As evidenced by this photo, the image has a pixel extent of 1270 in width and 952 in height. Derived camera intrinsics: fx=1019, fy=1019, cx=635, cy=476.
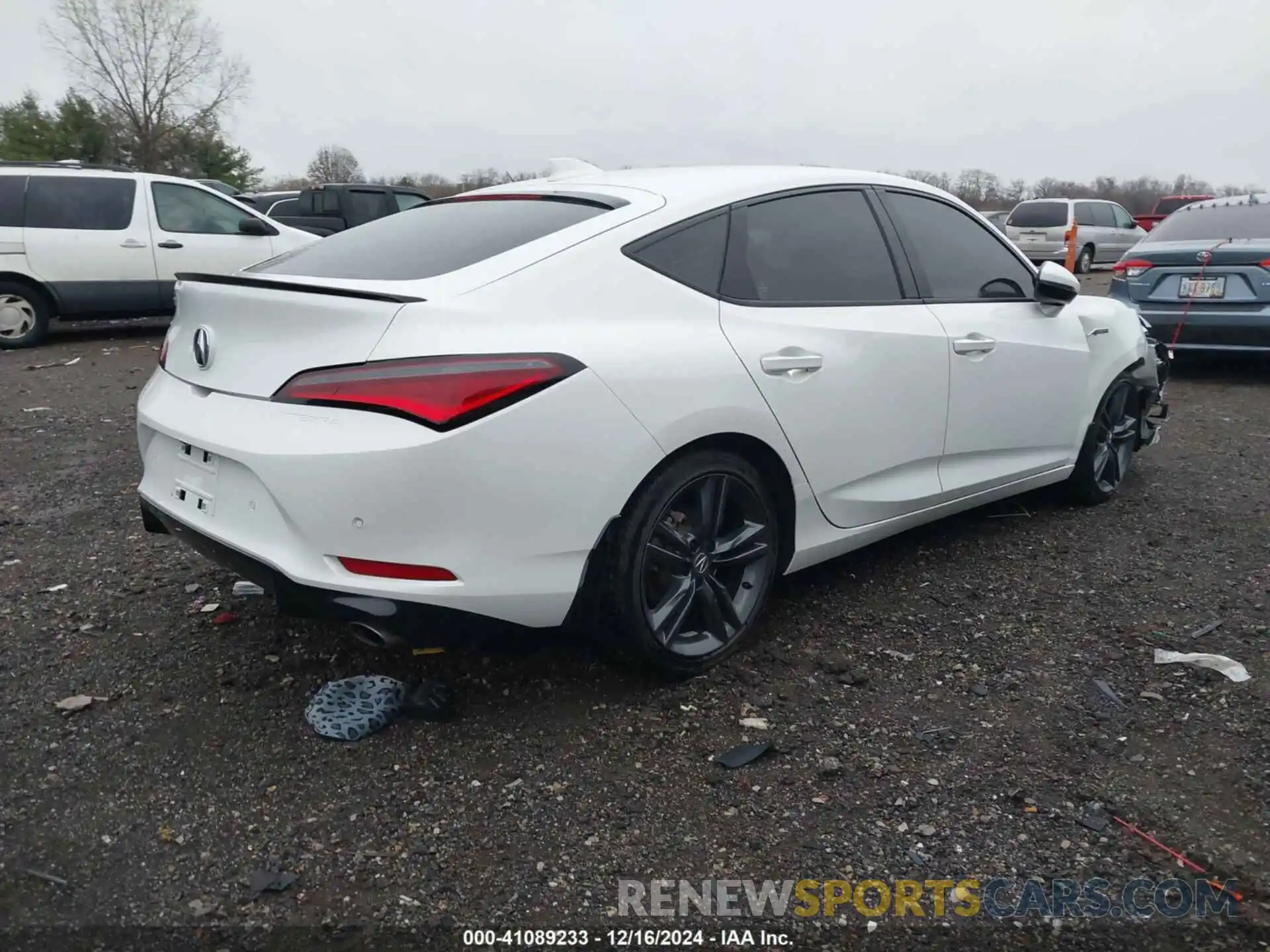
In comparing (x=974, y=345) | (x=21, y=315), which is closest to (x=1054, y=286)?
(x=974, y=345)

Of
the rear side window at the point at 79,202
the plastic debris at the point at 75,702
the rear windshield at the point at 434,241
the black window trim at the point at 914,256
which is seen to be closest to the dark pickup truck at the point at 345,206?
the rear side window at the point at 79,202

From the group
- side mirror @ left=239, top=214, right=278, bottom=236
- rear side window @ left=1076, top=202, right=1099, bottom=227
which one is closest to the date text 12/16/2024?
side mirror @ left=239, top=214, right=278, bottom=236

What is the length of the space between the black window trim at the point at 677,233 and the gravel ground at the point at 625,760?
111 cm

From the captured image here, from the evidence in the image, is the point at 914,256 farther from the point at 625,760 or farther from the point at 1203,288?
the point at 1203,288

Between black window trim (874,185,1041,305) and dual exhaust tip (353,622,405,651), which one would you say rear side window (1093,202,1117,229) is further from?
dual exhaust tip (353,622,405,651)

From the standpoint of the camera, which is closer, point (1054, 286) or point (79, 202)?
point (1054, 286)

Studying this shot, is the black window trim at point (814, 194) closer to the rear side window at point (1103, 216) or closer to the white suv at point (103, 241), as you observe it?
the white suv at point (103, 241)

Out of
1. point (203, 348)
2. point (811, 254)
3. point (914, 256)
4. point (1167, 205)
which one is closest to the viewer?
point (203, 348)

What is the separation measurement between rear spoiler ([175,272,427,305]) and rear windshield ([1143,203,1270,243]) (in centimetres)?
771

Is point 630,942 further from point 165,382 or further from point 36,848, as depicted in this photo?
point 165,382

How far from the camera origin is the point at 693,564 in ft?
10.0

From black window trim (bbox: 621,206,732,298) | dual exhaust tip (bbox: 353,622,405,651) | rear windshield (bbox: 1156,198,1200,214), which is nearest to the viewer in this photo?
dual exhaust tip (bbox: 353,622,405,651)

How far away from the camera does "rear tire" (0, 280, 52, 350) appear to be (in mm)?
9586

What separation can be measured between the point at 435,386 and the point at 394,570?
0.47 m
